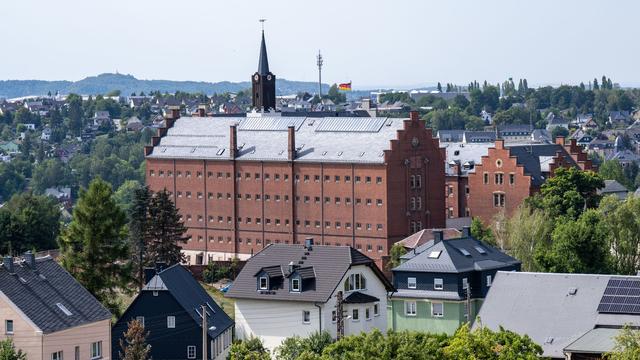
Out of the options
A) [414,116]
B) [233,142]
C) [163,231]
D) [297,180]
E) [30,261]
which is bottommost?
[163,231]

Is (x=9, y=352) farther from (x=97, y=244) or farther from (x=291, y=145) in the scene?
(x=291, y=145)

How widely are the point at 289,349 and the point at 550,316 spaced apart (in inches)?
446

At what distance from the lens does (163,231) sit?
114 meters

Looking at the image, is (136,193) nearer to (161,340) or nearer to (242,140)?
(242,140)

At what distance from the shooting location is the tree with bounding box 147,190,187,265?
11200 centimetres

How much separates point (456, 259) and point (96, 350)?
21.2 m

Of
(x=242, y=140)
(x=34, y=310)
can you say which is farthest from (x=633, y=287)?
(x=242, y=140)

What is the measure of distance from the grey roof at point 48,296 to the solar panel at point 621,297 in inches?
838

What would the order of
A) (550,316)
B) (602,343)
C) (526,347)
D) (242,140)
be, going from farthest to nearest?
(242,140) < (550,316) < (602,343) < (526,347)

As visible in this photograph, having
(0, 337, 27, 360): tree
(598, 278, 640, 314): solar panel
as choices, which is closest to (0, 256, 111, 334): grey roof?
(0, 337, 27, 360): tree

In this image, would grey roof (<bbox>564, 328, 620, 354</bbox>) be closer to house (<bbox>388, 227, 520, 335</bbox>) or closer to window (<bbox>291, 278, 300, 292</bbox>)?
house (<bbox>388, 227, 520, 335</bbox>)

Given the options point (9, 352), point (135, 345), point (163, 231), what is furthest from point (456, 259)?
point (163, 231)

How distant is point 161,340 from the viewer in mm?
78875

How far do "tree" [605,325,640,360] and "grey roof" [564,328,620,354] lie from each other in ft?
14.6
